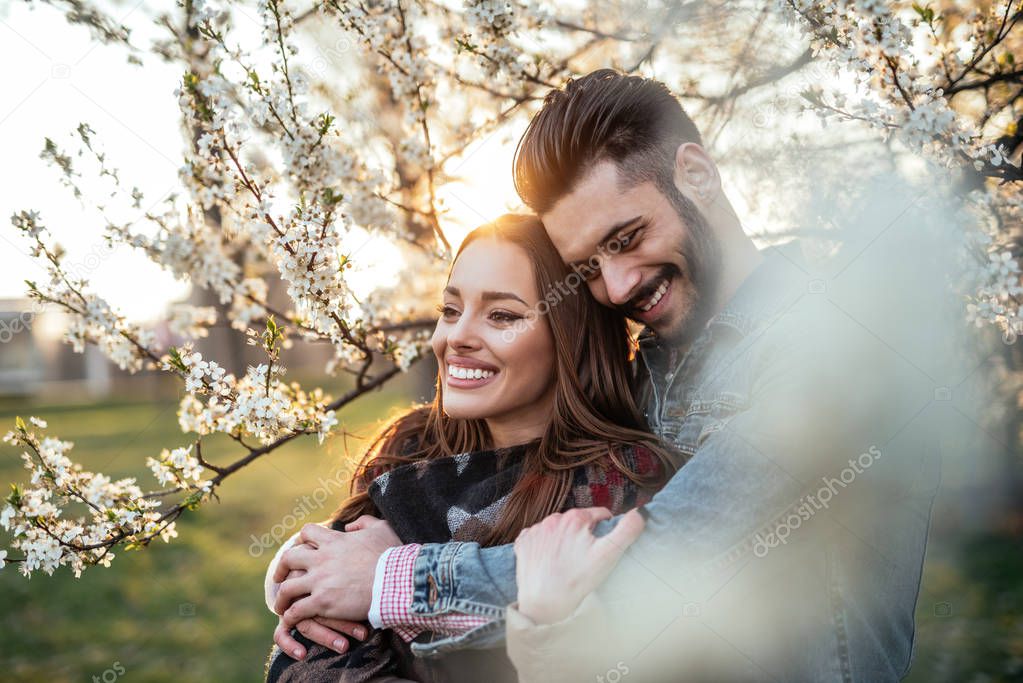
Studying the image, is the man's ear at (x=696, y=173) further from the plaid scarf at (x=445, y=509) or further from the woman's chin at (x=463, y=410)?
the woman's chin at (x=463, y=410)

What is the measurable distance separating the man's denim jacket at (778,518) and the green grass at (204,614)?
141cm

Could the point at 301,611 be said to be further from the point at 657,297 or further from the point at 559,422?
the point at 657,297

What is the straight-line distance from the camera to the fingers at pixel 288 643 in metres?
2.15

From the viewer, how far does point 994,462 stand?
6.35 meters

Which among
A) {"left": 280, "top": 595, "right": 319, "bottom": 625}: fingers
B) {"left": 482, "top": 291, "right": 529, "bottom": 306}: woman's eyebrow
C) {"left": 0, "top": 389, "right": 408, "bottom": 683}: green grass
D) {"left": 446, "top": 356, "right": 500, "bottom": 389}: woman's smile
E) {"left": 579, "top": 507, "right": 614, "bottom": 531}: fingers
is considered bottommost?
{"left": 579, "top": 507, "right": 614, "bottom": 531}: fingers

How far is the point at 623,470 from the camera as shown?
2176mm

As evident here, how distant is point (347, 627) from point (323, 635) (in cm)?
7

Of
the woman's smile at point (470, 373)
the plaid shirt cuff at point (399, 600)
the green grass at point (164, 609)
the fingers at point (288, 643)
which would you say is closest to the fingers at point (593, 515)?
the plaid shirt cuff at point (399, 600)

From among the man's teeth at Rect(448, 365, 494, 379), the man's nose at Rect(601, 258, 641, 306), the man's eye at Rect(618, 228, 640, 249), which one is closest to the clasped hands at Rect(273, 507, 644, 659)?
the man's teeth at Rect(448, 365, 494, 379)

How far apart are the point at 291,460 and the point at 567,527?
12.4m

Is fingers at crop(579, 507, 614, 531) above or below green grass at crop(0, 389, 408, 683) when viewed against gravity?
below

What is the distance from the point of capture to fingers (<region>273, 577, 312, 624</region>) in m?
2.15

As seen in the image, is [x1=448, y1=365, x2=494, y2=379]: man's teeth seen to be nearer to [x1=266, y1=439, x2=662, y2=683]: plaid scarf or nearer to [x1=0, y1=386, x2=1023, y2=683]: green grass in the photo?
[x1=266, y1=439, x2=662, y2=683]: plaid scarf

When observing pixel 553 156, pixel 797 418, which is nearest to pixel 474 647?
pixel 797 418
